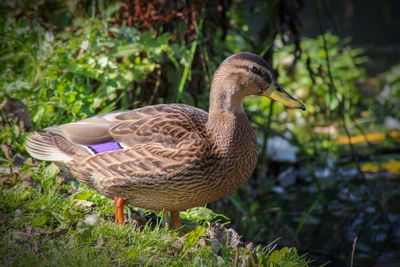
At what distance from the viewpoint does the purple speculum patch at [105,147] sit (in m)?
4.53

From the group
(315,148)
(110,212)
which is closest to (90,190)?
(110,212)

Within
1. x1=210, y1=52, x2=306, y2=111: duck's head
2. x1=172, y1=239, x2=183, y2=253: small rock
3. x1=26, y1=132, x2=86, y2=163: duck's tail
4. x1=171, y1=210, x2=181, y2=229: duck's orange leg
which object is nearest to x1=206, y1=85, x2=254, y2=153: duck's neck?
x1=210, y1=52, x2=306, y2=111: duck's head

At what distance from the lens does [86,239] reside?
13.0ft

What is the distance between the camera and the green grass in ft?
12.3

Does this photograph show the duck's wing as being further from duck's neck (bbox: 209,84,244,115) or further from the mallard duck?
duck's neck (bbox: 209,84,244,115)

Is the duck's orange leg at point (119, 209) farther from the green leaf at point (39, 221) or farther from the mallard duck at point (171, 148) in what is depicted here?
the green leaf at point (39, 221)

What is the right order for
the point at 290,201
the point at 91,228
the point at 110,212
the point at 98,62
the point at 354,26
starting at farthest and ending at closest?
the point at 354,26, the point at 290,201, the point at 98,62, the point at 110,212, the point at 91,228

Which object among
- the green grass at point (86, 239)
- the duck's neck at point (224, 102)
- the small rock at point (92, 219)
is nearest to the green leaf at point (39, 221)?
the green grass at point (86, 239)

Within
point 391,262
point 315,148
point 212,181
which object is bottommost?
point 391,262

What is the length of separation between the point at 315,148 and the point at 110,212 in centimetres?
327

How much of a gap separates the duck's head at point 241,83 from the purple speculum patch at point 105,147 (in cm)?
61

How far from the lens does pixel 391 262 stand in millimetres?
6000

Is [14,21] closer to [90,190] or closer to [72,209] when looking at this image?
[90,190]

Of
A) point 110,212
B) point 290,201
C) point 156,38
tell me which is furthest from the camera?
point 290,201
